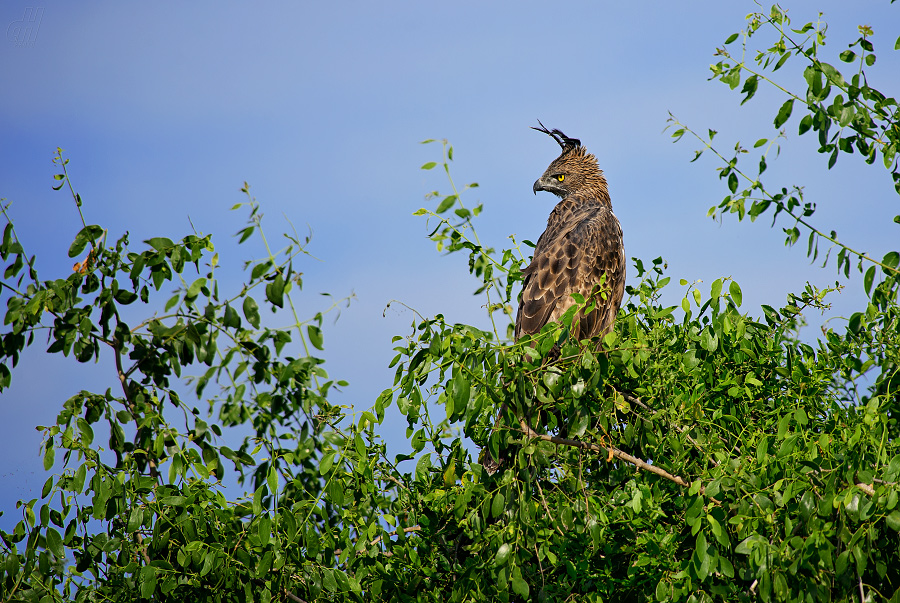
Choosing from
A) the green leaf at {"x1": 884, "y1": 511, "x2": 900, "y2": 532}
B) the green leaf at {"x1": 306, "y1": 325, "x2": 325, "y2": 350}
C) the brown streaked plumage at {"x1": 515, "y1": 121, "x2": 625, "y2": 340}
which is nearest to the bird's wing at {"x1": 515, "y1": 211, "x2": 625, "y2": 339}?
the brown streaked plumage at {"x1": 515, "y1": 121, "x2": 625, "y2": 340}

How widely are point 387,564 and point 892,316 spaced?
254cm

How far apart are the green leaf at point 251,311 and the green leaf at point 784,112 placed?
93.3 inches

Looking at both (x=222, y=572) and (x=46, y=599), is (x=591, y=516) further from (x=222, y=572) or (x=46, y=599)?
(x=46, y=599)

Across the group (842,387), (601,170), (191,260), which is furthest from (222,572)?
(601,170)

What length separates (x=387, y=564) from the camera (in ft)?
10.2

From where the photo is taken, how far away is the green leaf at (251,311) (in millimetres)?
2545

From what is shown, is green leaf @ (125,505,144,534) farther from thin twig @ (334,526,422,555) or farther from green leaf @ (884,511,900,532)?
green leaf @ (884,511,900,532)

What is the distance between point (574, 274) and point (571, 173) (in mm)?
2193

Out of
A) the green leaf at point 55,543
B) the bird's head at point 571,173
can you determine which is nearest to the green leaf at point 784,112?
the green leaf at point 55,543

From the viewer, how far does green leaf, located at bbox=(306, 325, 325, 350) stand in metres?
2.57

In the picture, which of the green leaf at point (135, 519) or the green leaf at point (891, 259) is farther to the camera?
the green leaf at point (891, 259)

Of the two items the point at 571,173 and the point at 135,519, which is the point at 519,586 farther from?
the point at 571,173

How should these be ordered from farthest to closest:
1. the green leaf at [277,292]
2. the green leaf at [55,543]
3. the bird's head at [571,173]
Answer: the bird's head at [571,173] → the green leaf at [55,543] → the green leaf at [277,292]

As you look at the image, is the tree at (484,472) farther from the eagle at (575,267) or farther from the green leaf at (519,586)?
the eagle at (575,267)
